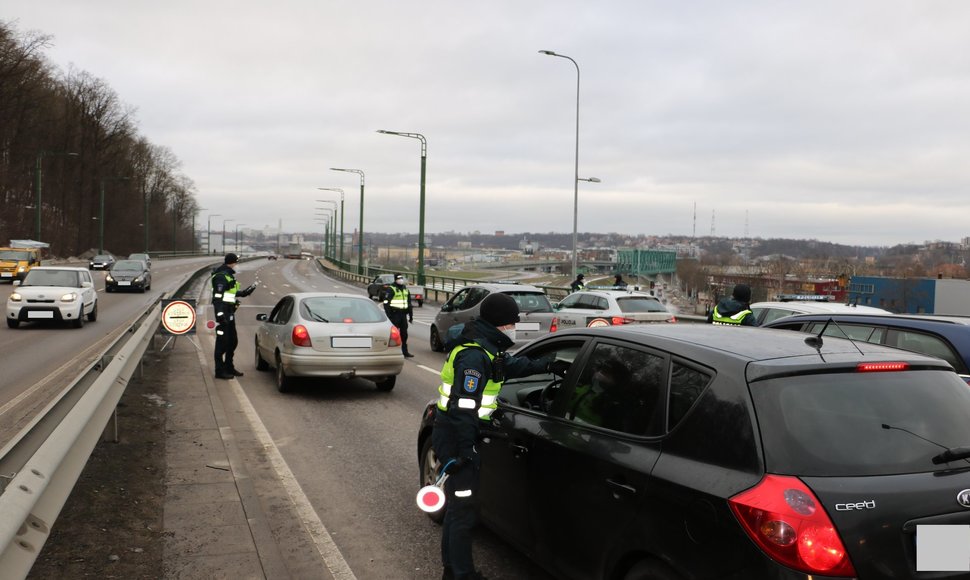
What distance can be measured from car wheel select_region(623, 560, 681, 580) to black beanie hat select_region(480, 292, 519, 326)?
1.55m

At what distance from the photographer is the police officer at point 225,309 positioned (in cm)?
1190

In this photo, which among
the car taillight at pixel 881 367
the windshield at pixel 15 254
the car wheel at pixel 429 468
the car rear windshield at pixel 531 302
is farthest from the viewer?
the windshield at pixel 15 254

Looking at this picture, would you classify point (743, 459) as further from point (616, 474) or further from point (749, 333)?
point (749, 333)

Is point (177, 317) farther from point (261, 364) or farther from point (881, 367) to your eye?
point (881, 367)

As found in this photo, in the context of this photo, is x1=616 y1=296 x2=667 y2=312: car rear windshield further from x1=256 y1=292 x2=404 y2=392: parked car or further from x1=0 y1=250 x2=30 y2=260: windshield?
x1=0 y1=250 x2=30 y2=260: windshield

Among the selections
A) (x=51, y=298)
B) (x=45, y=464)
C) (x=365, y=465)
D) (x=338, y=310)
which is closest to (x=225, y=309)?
(x=338, y=310)

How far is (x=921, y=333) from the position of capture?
684 centimetres

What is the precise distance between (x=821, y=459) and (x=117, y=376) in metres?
6.43

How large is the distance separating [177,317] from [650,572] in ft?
42.1

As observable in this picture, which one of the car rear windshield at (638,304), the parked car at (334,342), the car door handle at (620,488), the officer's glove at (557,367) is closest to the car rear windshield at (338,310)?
the parked car at (334,342)

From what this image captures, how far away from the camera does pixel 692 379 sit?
3383 mm

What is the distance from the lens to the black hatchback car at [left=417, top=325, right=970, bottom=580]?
9.02 ft

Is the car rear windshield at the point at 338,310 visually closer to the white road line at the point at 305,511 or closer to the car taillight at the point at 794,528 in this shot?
the white road line at the point at 305,511

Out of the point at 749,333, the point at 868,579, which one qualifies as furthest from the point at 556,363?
the point at 868,579
